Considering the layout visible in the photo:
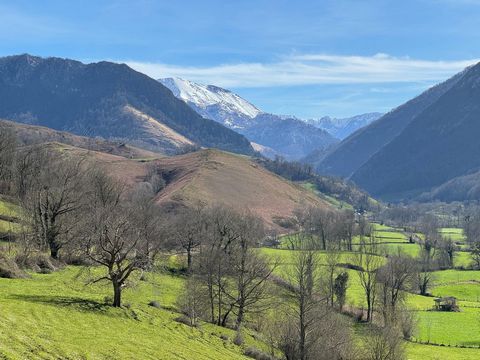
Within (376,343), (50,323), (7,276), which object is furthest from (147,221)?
(50,323)

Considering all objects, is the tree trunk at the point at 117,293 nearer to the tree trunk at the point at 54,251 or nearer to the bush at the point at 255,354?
the bush at the point at 255,354

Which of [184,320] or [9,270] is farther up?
[9,270]

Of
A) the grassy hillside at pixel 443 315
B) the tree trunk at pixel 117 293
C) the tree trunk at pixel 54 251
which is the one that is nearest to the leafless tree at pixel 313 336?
the grassy hillside at pixel 443 315

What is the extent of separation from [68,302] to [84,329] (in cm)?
730

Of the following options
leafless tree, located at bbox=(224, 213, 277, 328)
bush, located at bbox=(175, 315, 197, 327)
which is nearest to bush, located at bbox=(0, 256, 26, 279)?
bush, located at bbox=(175, 315, 197, 327)

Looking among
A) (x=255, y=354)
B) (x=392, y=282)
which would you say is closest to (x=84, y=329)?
(x=255, y=354)

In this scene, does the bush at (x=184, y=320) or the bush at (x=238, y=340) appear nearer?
the bush at (x=184, y=320)

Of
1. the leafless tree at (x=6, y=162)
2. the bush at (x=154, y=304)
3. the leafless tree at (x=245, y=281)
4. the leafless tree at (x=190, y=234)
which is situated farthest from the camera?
the leafless tree at (x=6, y=162)

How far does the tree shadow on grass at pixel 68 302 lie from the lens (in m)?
38.2

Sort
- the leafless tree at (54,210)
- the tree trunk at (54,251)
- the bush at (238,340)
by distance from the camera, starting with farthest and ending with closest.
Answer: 1. the leafless tree at (54,210)
2. the tree trunk at (54,251)
3. the bush at (238,340)

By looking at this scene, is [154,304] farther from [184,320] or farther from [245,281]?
[245,281]

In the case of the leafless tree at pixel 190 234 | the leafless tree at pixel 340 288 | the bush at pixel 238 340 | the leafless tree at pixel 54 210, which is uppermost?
the leafless tree at pixel 54 210

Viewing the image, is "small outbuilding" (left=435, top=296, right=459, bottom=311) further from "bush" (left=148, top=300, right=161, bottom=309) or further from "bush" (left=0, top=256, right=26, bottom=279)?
"bush" (left=0, top=256, right=26, bottom=279)

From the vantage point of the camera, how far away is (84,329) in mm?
33844
